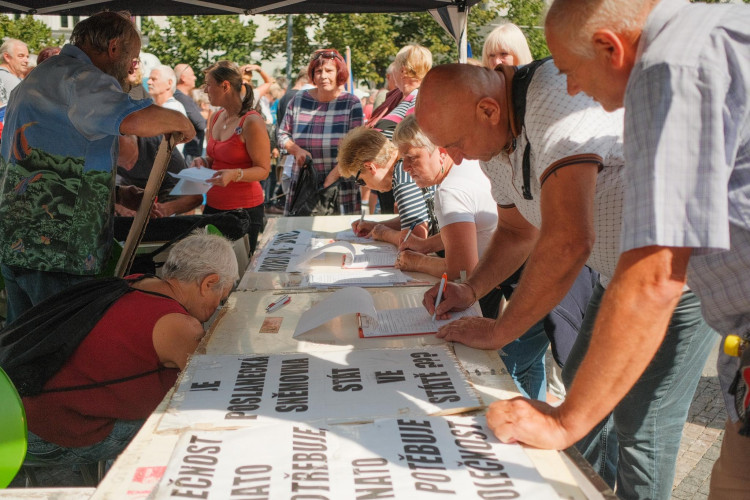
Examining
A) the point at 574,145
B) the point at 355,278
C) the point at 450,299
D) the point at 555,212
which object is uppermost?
the point at 574,145

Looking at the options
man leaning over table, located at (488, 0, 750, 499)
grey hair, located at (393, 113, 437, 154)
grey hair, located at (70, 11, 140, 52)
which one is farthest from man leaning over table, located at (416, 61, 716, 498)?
grey hair, located at (70, 11, 140, 52)

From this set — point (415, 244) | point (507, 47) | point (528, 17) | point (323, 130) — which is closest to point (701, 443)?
point (415, 244)

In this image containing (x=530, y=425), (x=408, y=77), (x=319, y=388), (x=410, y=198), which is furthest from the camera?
Answer: (x=408, y=77)

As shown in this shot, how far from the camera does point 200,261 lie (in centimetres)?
223

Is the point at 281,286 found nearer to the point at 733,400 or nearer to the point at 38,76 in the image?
the point at 38,76

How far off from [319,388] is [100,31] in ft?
5.77

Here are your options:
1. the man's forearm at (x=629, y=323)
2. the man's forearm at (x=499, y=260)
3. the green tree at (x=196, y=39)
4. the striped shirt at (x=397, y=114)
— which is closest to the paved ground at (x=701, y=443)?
the man's forearm at (x=499, y=260)

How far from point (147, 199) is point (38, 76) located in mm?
602

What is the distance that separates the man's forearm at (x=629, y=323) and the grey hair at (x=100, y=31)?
218 cm

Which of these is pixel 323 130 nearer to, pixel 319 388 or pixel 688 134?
pixel 319 388

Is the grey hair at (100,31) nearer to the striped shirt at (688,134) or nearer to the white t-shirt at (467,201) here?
the white t-shirt at (467,201)

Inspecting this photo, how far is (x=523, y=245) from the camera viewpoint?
2.21m

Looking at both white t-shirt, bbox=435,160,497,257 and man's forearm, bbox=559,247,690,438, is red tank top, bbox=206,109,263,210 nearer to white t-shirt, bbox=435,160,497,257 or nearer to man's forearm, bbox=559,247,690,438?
white t-shirt, bbox=435,160,497,257

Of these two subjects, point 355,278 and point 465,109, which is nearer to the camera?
point 465,109
